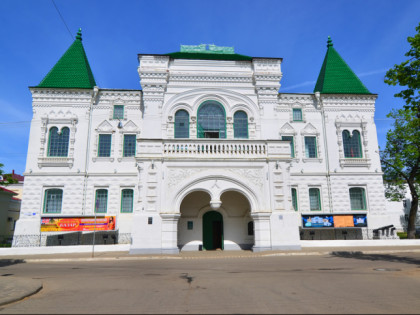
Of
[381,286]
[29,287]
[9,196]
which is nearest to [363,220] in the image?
[381,286]

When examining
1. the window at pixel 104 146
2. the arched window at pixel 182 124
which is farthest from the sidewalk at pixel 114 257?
the arched window at pixel 182 124

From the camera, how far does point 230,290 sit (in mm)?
7828

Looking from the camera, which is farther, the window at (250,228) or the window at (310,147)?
the window at (310,147)

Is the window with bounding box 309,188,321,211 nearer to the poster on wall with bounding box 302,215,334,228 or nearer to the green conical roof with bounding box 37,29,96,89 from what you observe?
the poster on wall with bounding box 302,215,334,228

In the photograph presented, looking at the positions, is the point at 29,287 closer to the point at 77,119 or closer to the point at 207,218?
the point at 207,218

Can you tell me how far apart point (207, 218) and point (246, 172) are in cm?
409

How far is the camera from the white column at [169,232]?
1647 cm

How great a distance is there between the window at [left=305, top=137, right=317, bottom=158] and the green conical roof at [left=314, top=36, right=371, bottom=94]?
14.0 feet

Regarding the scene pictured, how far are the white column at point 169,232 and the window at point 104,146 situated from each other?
9472 mm

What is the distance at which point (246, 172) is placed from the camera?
17.7m

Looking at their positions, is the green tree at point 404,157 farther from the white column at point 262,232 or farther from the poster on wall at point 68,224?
the poster on wall at point 68,224

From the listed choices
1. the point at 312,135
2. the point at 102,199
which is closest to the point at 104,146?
the point at 102,199

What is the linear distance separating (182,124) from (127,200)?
711cm

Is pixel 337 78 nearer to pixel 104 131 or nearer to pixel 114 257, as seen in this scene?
pixel 104 131
